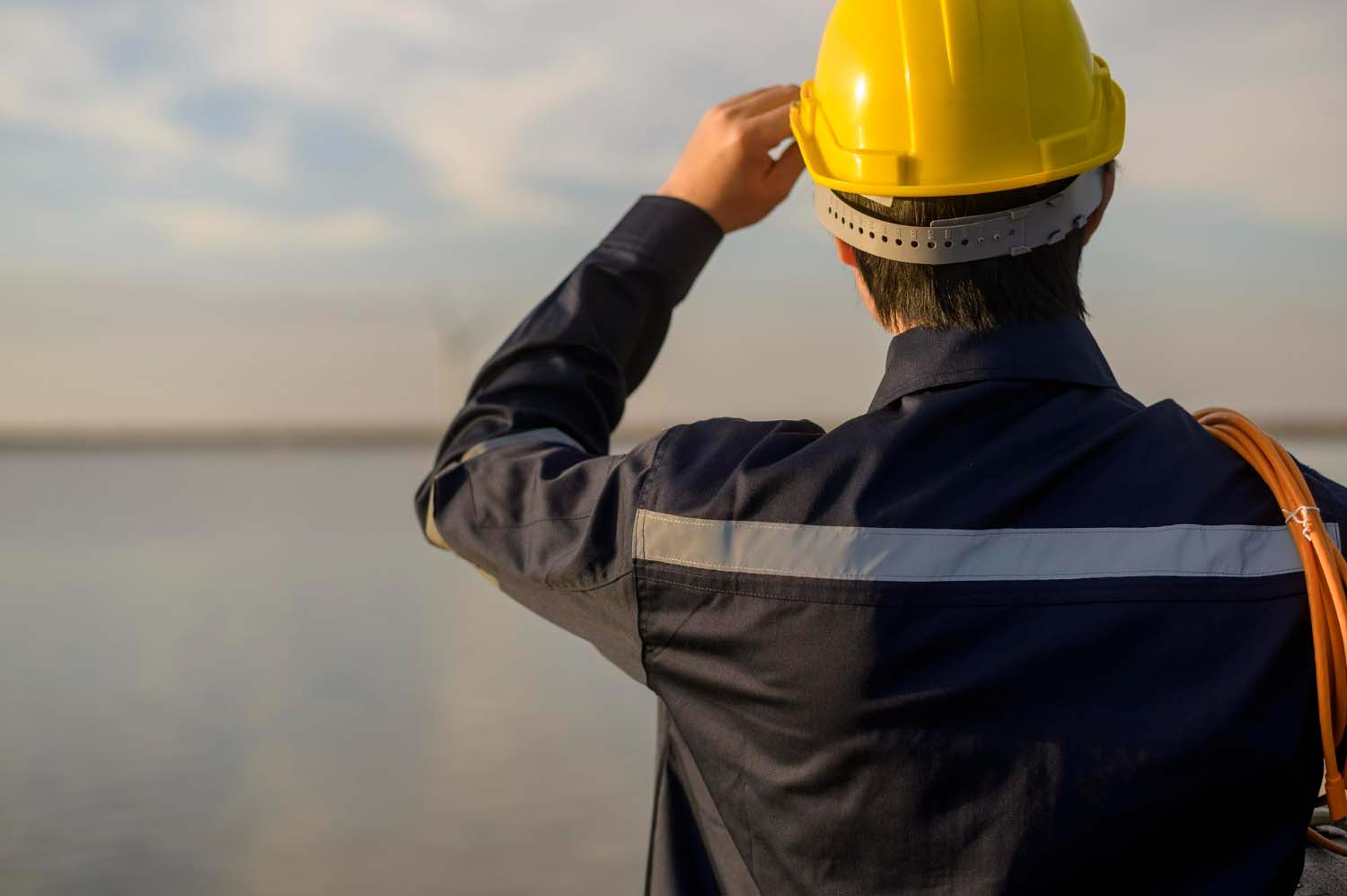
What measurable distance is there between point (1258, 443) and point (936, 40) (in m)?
0.64

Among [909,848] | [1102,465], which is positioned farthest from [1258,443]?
[909,848]

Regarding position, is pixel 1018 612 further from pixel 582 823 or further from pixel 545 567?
pixel 582 823

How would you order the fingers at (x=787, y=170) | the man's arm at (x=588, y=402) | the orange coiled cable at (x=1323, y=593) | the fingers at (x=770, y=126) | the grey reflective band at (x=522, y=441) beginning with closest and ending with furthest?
1. the orange coiled cable at (x=1323, y=593)
2. the man's arm at (x=588, y=402)
3. the grey reflective band at (x=522, y=441)
4. the fingers at (x=770, y=126)
5. the fingers at (x=787, y=170)

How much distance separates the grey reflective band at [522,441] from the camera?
1.75 metres

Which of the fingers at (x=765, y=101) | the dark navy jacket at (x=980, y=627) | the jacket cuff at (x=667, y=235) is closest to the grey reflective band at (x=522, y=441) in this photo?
the dark navy jacket at (x=980, y=627)

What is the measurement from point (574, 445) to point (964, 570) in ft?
2.19

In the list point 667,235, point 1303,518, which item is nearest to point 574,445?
point 667,235

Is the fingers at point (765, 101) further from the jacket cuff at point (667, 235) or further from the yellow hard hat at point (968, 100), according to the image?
the yellow hard hat at point (968, 100)

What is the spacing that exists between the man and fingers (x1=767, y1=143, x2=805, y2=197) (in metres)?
0.35

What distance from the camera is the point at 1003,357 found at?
142 centimetres

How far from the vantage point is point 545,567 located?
1.55 meters

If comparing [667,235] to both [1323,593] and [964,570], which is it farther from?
[1323,593]

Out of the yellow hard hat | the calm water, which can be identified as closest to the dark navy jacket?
the yellow hard hat

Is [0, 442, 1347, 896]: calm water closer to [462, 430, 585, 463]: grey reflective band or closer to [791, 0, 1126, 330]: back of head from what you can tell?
[462, 430, 585, 463]: grey reflective band
